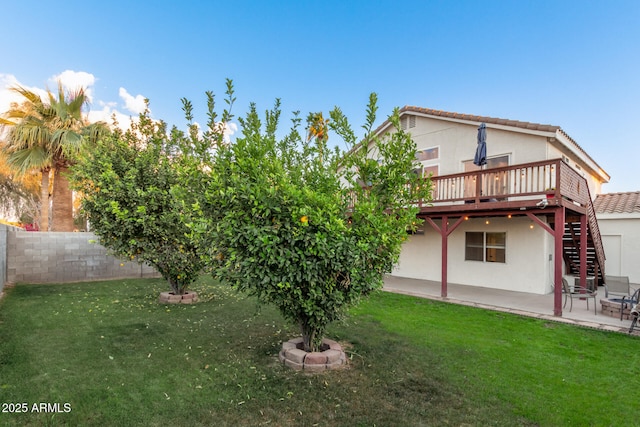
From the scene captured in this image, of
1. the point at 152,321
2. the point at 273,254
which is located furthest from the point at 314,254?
the point at 152,321

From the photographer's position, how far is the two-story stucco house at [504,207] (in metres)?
8.07

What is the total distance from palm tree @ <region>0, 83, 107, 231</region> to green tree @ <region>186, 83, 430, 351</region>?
1065 cm

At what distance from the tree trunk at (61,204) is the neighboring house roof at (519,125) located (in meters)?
12.9

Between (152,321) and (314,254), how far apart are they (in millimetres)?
4450

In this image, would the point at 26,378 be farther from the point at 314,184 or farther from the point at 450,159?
the point at 450,159

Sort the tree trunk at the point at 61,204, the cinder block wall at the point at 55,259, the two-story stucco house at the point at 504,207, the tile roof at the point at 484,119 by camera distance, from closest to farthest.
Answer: the two-story stucco house at the point at 504,207
the tile roof at the point at 484,119
the cinder block wall at the point at 55,259
the tree trunk at the point at 61,204

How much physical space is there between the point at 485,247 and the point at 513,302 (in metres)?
2.81

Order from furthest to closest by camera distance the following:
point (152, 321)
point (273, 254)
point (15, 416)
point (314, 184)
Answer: point (152, 321), point (314, 184), point (273, 254), point (15, 416)

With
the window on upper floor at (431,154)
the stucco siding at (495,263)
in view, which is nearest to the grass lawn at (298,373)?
the stucco siding at (495,263)

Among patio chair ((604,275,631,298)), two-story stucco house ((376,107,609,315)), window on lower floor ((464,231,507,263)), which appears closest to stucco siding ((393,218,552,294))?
two-story stucco house ((376,107,609,315))

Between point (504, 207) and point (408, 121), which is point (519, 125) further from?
point (408, 121)

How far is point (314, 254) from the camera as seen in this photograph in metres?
3.56

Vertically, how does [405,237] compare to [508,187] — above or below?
below

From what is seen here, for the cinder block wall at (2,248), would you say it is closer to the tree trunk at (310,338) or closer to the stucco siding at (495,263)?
the tree trunk at (310,338)
